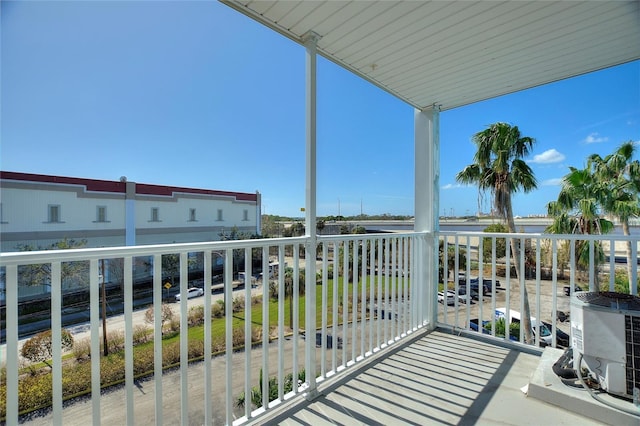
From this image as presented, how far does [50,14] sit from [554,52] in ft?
A: 11.1

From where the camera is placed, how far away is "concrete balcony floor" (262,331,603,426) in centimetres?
164

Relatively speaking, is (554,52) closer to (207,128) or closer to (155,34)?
(155,34)

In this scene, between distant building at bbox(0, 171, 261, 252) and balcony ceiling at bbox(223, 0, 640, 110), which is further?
balcony ceiling at bbox(223, 0, 640, 110)

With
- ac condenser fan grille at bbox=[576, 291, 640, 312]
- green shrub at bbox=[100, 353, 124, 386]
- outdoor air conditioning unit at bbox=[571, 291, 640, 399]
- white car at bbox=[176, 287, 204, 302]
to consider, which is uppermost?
white car at bbox=[176, 287, 204, 302]

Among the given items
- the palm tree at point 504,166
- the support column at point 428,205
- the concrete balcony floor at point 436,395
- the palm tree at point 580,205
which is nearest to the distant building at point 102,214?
the concrete balcony floor at point 436,395

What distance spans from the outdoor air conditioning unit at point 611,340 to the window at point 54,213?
10.7 ft

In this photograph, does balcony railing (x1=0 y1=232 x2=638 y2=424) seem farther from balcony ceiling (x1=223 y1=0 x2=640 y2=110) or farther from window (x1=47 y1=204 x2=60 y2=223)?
balcony ceiling (x1=223 y1=0 x2=640 y2=110)

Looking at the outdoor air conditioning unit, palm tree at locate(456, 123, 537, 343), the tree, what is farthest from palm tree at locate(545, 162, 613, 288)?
the tree

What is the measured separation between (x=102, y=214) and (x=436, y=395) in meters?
2.57

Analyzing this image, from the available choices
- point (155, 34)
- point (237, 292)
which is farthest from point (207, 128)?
point (237, 292)

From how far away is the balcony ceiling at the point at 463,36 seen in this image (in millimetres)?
1718

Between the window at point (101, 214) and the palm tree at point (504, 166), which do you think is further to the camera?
the palm tree at point (504, 166)

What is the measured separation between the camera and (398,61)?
2285 mm

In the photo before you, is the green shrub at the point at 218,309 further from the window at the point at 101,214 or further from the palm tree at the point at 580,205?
the palm tree at the point at 580,205
